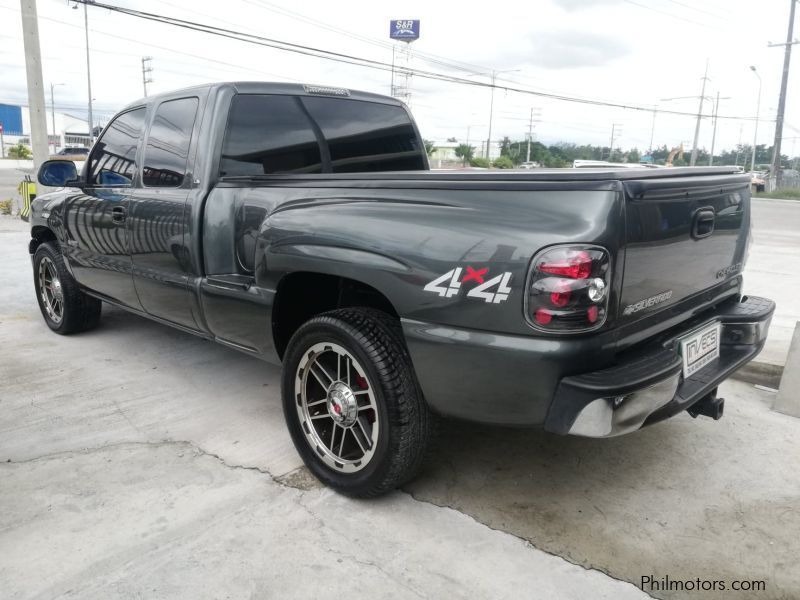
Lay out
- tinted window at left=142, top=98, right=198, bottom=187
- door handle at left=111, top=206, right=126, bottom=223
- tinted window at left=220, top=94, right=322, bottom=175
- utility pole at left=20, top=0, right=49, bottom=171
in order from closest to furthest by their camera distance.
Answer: tinted window at left=220, top=94, right=322, bottom=175, tinted window at left=142, top=98, right=198, bottom=187, door handle at left=111, top=206, right=126, bottom=223, utility pole at left=20, top=0, right=49, bottom=171

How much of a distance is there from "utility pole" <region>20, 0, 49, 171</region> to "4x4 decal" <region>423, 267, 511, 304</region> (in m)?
11.9

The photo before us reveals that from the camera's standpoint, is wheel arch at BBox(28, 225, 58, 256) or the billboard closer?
wheel arch at BBox(28, 225, 58, 256)

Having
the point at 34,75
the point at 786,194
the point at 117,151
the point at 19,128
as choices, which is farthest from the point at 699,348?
the point at 19,128

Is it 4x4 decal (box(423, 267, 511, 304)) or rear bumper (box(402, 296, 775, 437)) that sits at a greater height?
4x4 decal (box(423, 267, 511, 304))

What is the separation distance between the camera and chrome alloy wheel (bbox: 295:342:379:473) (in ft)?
8.69

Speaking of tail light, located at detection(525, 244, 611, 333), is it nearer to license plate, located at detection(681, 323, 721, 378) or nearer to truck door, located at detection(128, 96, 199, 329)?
license plate, located at detection(681, 323, 721, 378)

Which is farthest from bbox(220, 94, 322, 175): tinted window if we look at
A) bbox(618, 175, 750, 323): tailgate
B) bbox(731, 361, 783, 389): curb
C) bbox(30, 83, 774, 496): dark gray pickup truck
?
bbox(731, 361, 783, 389): curb

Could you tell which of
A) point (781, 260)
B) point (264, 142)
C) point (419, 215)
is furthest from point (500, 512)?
point (781, 260)

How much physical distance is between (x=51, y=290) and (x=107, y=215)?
5.29ft

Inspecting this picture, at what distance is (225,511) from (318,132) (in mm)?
2150

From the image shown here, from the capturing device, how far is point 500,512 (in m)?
2.66

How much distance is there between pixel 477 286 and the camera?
2.14 metres

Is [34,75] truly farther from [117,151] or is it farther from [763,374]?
[763,374]

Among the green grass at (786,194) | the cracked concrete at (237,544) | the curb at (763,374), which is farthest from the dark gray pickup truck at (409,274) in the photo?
the green grass at (786,194)
